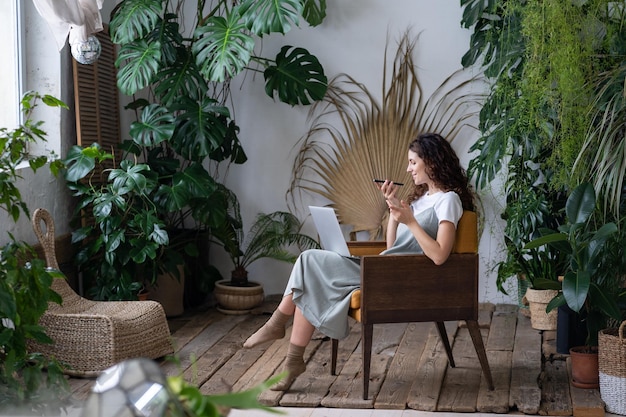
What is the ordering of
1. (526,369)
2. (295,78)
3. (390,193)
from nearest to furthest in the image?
(390,193) < (526,369) < (295,78)

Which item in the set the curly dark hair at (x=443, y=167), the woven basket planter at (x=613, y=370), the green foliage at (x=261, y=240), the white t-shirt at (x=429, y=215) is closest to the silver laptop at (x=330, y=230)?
the white t-shirt at (x=429, y=215)

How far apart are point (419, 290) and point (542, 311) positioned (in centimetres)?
147

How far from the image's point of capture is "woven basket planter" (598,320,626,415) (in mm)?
3746

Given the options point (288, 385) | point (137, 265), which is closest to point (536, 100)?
point (288, 385)

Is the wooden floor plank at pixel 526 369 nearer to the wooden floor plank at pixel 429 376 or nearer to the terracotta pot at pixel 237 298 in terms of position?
the wooden floor plank at pixel 429 376

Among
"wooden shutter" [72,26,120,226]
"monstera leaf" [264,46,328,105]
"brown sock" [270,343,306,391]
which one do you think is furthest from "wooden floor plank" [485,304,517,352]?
"wooden shutter" [72,26,120,226]

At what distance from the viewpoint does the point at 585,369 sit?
4.04 m

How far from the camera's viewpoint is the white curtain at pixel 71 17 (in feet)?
13.9

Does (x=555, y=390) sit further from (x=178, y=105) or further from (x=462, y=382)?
(x=178, y=105)

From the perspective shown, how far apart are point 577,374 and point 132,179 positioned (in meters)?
2.44

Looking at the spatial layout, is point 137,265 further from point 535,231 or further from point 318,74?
point 535,231

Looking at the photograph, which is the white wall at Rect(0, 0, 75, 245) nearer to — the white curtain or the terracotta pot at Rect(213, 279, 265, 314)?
the white curtain

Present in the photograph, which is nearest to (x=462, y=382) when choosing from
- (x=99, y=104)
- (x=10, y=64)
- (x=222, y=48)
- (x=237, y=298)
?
(x=237, y=298)

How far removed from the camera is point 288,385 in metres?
4.03
